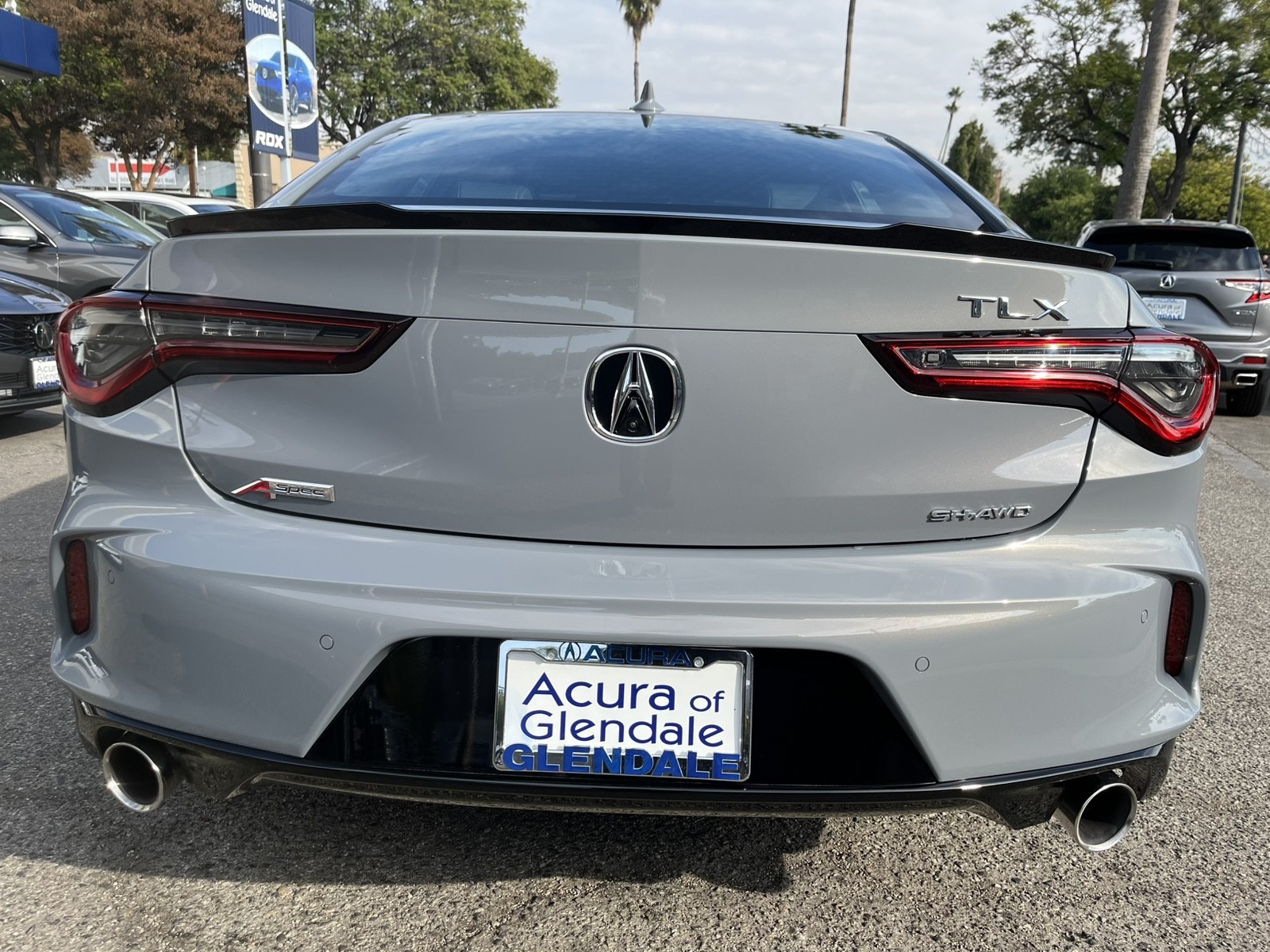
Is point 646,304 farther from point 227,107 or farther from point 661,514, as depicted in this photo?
point 227,107

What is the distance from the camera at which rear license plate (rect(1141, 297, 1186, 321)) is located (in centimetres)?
837

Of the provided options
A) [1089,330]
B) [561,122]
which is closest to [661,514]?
[1089,330]

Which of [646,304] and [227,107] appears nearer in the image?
[646,304]

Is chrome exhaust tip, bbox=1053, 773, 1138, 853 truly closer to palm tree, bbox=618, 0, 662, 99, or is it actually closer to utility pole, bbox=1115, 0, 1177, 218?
utility pole, bbox=1115, 0, 1177, 218

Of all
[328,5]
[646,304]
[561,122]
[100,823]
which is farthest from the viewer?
[328,5]

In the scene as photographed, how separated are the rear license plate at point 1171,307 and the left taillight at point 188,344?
833cm

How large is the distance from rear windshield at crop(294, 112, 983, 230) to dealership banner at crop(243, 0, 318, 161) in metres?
10.0

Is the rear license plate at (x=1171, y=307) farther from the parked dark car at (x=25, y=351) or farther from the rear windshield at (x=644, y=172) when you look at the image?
the parked dark car at (x=25, y=351)

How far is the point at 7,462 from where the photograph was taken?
5590mm

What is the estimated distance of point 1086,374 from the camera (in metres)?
1.52

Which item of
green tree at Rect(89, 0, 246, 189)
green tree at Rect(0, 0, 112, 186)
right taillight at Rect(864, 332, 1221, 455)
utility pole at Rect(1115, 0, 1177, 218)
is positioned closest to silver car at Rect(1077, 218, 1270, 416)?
utility pole at Rect(1115, 0, 1177, 218)

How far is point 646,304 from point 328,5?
38.3 m

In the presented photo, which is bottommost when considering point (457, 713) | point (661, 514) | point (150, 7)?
point (457, 713)

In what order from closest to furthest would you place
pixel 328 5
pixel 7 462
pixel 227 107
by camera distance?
pixel 7 462 < pixel 227 107 < pixel 328 5
